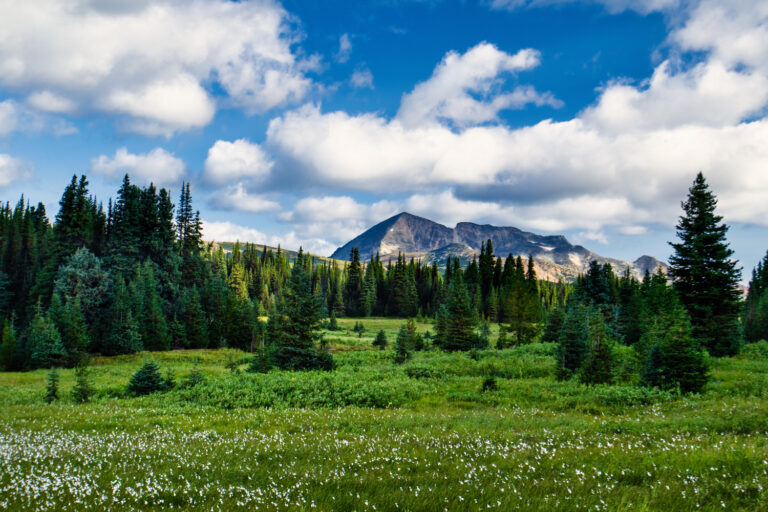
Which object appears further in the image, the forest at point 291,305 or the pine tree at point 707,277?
the pine tree at point 707,277

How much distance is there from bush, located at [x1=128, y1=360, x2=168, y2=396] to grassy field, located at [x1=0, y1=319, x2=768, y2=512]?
6.34 meters

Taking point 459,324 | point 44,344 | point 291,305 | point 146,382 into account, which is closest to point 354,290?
point 44,344

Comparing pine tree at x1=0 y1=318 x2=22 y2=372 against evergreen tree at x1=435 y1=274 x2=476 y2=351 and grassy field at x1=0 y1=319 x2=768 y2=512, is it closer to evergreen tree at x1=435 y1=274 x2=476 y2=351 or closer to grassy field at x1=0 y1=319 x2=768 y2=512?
grassy field at x1=0 y1=319 x2=768 y2=512

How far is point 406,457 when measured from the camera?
301 inches

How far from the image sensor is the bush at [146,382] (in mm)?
23344

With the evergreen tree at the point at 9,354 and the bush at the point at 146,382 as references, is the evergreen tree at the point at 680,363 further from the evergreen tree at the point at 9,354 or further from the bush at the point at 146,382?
the evergreen tree at the point at 9,354

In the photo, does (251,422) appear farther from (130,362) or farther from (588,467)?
(130,362)

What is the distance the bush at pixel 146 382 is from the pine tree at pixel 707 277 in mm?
39110

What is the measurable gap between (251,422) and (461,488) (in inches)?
375

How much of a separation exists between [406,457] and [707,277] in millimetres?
35778

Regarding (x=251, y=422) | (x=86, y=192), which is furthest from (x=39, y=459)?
(x=86, y=192)

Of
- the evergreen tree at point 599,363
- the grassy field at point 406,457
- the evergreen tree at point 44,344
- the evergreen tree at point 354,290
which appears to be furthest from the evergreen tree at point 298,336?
the evergreen tree at point 354,290

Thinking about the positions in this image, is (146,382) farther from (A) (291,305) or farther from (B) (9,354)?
(B) (9,354)

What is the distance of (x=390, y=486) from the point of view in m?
5.83
